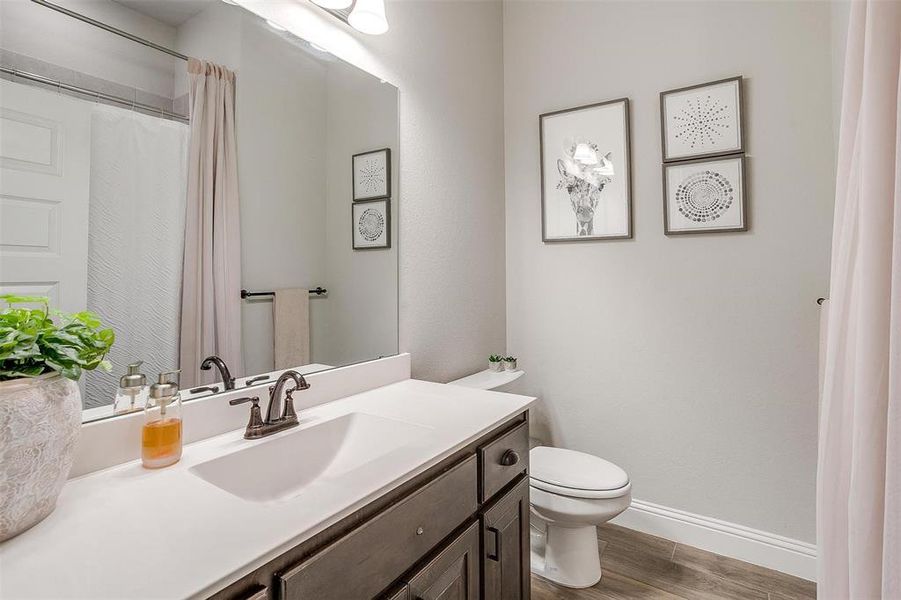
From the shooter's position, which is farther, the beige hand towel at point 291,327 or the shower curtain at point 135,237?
the beige hand towel at point 291,327

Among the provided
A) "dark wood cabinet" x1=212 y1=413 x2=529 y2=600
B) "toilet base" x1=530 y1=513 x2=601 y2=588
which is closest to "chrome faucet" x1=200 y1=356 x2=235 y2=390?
"dark wood cabinet" x1=212 y1=413 x2=529 y2=600

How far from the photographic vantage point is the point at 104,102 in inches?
38.0

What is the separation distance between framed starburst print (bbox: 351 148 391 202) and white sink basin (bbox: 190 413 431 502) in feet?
2.58

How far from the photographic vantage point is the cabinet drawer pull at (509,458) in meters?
1.28

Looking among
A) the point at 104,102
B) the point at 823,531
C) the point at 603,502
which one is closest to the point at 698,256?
A: the point at 603,502

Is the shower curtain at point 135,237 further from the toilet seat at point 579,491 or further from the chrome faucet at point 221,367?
the toilet seat at point 579,491

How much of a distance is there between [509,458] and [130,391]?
A: 952mm

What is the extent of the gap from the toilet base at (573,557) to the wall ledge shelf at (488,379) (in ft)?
2.01

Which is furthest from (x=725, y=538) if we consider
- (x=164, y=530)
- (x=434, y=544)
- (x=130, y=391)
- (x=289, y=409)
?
(x=130, y=391)

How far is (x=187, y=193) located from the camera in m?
1.11

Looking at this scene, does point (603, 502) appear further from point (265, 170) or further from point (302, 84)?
point (302, 84)

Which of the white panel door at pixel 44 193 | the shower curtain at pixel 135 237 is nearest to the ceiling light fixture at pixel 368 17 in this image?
the shower curtain at pixel 135 237

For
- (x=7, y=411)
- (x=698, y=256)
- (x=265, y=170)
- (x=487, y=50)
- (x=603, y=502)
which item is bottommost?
(x=603, y=502)

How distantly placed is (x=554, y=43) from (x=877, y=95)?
205 cm
